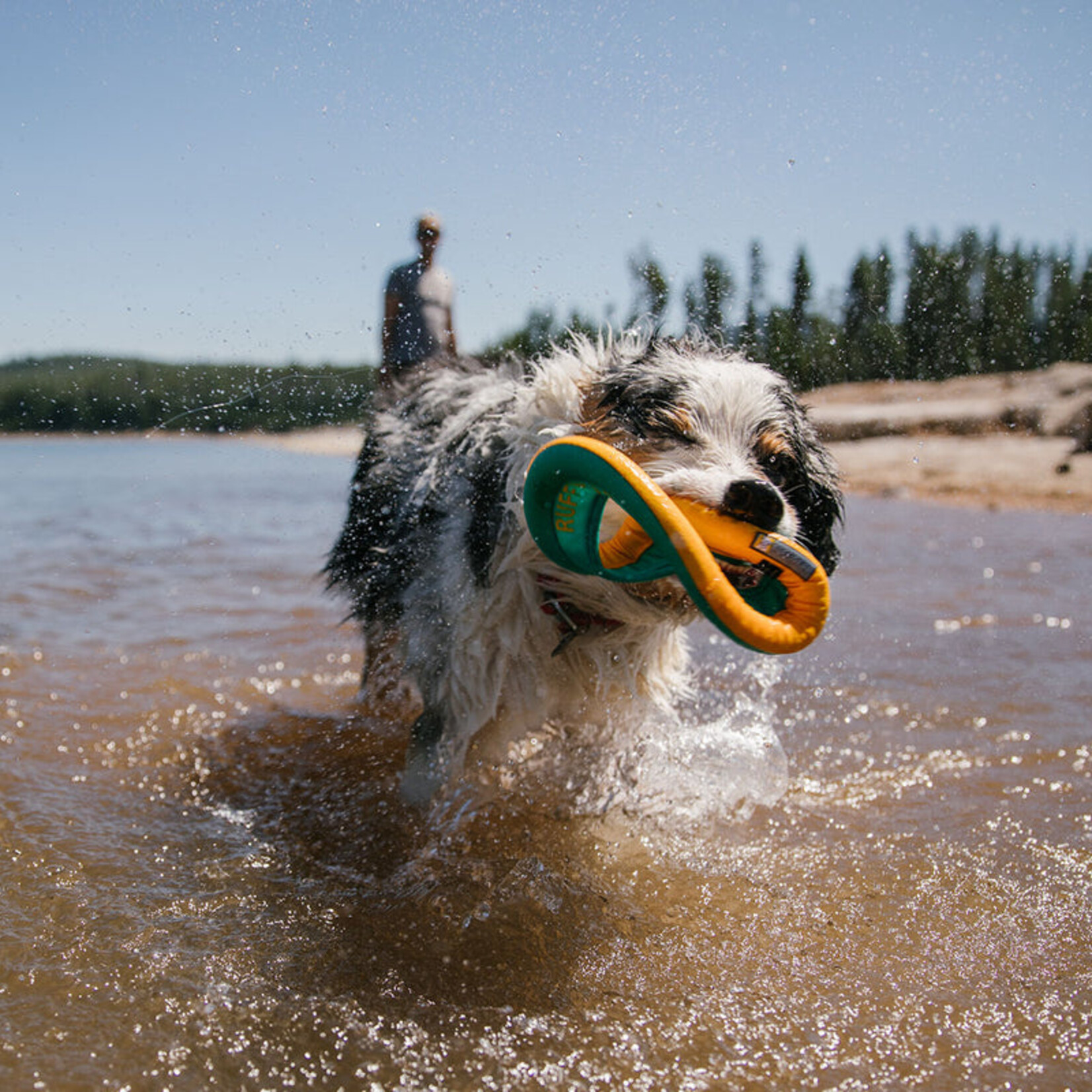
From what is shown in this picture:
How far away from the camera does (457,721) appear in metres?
3.40

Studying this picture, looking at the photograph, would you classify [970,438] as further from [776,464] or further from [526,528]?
[526,528]

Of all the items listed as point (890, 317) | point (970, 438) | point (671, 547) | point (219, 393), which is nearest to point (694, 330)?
point (671, 547)

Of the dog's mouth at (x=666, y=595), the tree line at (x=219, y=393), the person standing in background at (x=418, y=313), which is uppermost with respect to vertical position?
the person standing in background at (x=418, y=313)

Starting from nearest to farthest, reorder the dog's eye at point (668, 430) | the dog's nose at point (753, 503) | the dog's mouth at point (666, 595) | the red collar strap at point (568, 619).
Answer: the dog's nose at point (753, 503), the dog's eye at point (668, 430), the dog's mouth at point (666, 595), the red collar strap at point (568, 619)

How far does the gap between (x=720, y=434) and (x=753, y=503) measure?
15.1 inches

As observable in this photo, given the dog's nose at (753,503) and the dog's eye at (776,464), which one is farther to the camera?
the dog's eye at (776,464)

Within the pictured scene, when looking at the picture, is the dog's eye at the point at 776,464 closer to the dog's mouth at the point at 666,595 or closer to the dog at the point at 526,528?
the dog at the point at 526,528

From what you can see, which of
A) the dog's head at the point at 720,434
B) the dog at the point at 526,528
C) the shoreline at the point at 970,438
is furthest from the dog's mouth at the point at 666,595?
the shoreline at the point at 970,438

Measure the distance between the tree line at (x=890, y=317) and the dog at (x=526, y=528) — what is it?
Result: 0.38m

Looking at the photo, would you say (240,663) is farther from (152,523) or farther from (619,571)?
(152,523)

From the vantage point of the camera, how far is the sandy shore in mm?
13828

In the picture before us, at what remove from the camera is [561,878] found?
2994 mm

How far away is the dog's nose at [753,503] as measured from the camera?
99.0 inches

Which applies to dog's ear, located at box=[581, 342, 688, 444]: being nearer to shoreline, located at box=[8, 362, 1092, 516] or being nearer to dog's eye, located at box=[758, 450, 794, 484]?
dog's eye, located at box=[758, 450, 794, 484]
